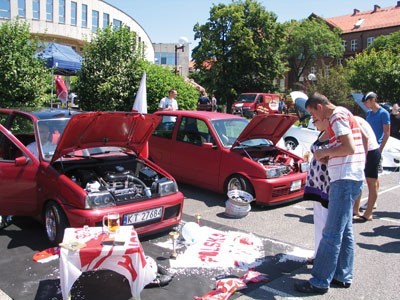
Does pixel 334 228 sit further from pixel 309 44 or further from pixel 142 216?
pixel 309 44

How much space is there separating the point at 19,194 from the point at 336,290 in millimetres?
3972

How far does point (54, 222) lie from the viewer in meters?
4.66

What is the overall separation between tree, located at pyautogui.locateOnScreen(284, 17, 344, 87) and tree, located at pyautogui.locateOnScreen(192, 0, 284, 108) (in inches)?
742

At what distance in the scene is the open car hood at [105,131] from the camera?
4.58 metres

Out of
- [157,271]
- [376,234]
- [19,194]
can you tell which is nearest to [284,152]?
[376,234]

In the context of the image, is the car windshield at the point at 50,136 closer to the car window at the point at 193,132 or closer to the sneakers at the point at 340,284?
the car window at the point at 193,132

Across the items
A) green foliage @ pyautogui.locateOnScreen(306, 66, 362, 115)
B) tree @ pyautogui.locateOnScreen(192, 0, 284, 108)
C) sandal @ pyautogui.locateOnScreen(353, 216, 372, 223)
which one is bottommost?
sandal @ pyautogui.locateOnScreen(353, 216, 372, 223)

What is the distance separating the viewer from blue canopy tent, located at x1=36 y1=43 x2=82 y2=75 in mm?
12758

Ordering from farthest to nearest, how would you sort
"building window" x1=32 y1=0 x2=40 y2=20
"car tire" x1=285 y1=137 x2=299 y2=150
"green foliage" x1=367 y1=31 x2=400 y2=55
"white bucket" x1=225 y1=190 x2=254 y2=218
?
"green foliage" x1=367 y1=31 x2=400 y2=55 → "building window" x1=32 y1=0 x2=40 y2=20 → "car tire" x1=285 y1=137 x2=299 y2=150 → "white bucket" x1=225 y1=190 x2=254 y2=218

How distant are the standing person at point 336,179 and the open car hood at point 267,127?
9.27 ft

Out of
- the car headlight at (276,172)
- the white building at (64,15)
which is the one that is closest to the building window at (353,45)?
the white building at (64,15)

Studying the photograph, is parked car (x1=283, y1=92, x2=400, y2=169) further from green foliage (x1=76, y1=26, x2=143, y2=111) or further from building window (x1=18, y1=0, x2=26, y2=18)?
building window (x1=18, y1=0, x2=26, y2=18)

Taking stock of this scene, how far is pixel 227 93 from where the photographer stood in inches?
1485

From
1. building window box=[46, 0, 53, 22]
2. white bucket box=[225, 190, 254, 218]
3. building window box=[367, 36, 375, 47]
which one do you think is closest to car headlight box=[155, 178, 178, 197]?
white bucket box=[225, 190, 254, 218]
